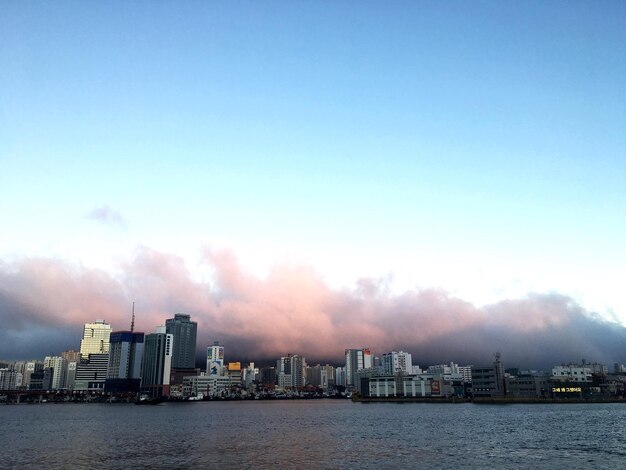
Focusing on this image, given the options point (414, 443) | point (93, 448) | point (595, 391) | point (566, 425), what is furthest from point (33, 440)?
point (595, 391)

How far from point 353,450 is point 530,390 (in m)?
157

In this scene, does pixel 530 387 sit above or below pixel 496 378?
below

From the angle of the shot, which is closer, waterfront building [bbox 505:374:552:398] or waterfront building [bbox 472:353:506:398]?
waterfront building [bbox 505:374:552:398]

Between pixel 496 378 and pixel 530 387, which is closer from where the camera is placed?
pixel 530 387

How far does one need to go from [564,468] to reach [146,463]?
130 ft

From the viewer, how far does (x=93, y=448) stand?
213 ft

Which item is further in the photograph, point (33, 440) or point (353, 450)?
point (33, 440)

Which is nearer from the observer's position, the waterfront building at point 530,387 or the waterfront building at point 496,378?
the waterfront building at point 530,387

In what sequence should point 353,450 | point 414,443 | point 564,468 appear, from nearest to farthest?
point 564,468
point 353,450
point 414,443

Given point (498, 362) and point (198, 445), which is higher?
point (498, 362)

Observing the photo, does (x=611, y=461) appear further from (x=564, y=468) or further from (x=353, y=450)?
(x=353, y=450)

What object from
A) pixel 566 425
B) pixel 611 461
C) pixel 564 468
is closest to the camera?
pixel 564 468

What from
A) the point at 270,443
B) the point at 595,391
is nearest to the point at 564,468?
the point at 270,443

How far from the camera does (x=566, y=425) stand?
291 ft
